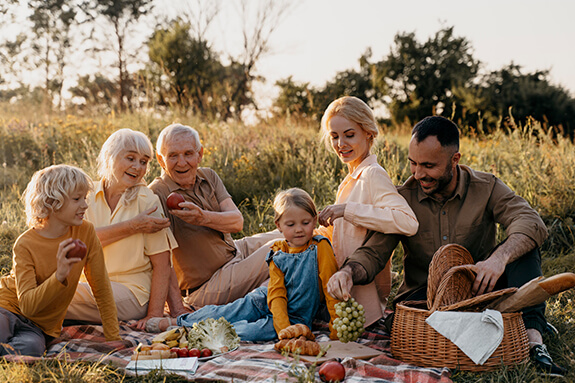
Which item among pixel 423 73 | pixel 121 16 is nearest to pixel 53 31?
pixel 121 16

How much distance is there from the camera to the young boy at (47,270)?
11.6ft

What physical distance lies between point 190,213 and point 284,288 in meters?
0.94

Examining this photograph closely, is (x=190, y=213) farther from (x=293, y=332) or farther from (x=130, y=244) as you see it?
(x=293, y=332)

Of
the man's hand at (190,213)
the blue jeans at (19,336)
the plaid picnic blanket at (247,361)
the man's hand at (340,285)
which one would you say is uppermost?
the man's hand at (190,213)

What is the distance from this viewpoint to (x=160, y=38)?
19.0 m

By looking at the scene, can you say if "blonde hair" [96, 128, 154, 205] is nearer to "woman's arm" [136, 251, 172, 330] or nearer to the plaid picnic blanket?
"woman's arm" [136, 251, 172, 330]

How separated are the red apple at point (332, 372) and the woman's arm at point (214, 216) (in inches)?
68.7

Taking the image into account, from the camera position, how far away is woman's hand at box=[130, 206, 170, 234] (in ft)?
14.0

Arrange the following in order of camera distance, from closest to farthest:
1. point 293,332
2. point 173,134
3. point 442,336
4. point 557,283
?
1. point 557,283
2. point 442,336
3. point 293,332
4. point 173,134

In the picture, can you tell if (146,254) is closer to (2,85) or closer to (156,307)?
(156,307)

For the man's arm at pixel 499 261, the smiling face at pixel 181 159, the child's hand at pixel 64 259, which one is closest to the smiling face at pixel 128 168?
the smiling face at pixel 181 159

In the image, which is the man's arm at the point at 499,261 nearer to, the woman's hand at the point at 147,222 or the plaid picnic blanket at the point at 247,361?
the plaid picnic blanket at the point at 247,361

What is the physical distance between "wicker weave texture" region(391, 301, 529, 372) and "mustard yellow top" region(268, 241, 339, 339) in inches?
22.2

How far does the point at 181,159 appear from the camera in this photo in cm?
456
